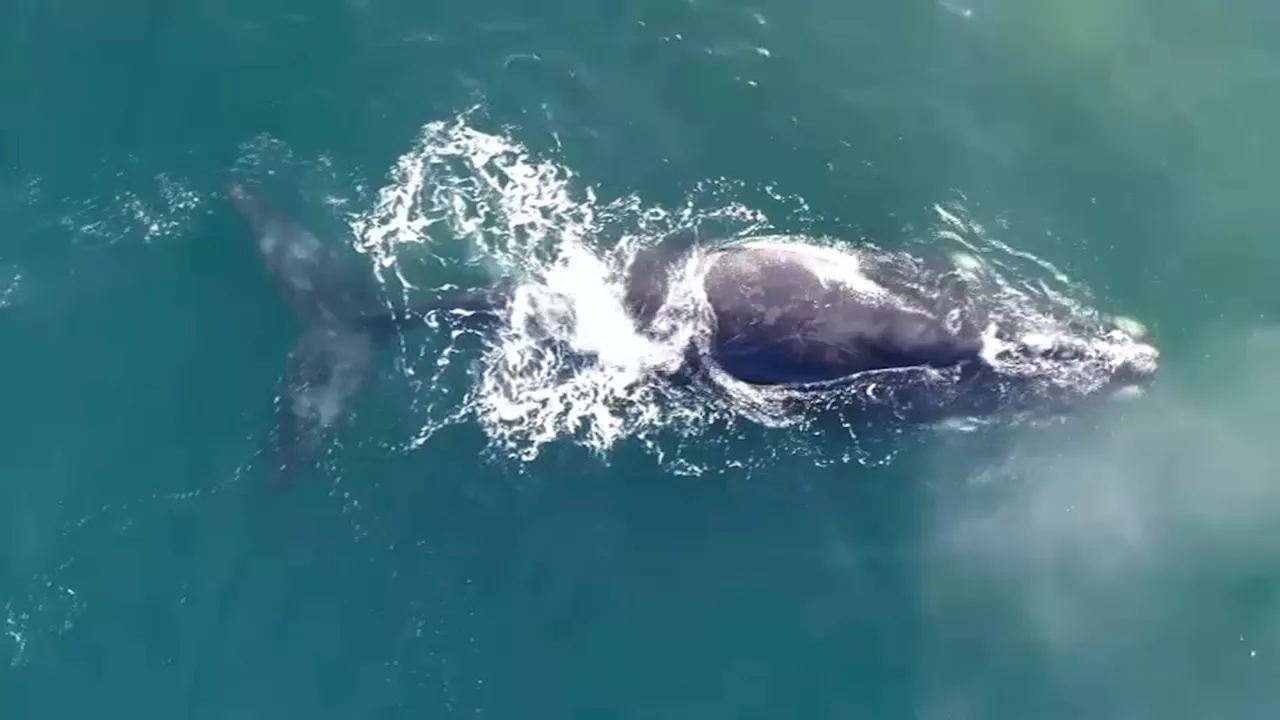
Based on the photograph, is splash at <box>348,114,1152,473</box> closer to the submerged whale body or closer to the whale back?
the submerged whale body

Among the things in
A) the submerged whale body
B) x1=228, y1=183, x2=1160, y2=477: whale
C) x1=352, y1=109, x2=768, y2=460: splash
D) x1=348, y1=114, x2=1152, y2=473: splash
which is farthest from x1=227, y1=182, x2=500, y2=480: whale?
the submerged whale body

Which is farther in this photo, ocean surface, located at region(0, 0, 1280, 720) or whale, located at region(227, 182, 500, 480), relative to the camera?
whale, located at region(227, 182, 500, 480)

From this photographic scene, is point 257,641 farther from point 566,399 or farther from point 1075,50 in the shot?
point 1075,50

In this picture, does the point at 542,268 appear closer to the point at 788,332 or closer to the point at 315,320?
the point at 315,320

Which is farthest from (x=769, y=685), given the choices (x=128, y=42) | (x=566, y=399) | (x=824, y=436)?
(x=128, y=42)

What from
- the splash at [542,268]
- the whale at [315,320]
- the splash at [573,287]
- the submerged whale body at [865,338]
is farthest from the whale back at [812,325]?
the whale at [315,320]
